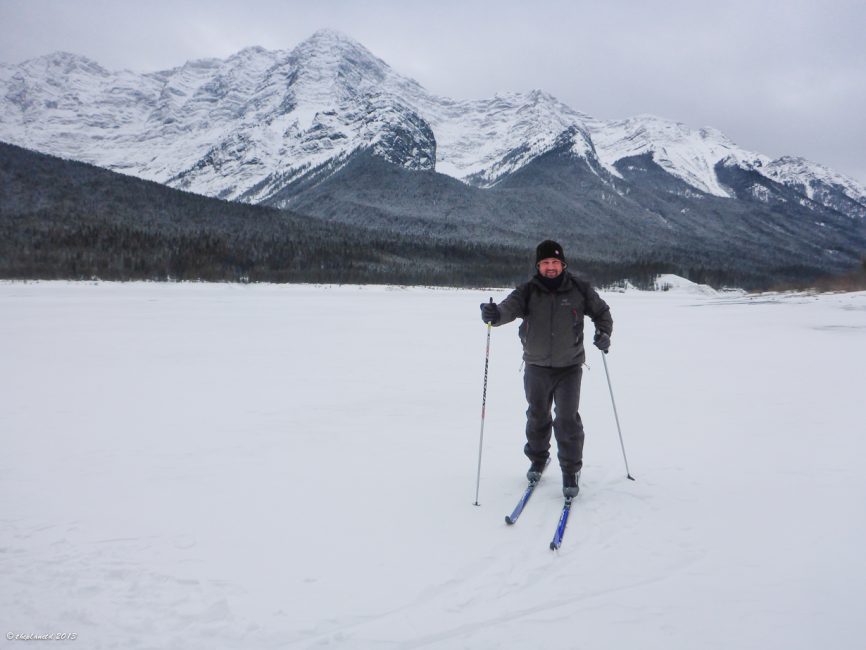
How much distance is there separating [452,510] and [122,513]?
3.17 metres

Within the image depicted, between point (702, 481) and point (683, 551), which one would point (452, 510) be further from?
point (702, 481)

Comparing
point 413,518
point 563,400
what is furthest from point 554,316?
point 413,518

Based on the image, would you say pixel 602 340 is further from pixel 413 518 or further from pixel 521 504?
pixel 413 518

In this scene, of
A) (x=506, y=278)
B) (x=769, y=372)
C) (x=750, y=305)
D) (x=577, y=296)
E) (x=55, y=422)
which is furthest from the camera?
(x=506, y=278)

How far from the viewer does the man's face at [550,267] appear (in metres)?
5.30

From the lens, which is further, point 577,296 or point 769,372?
point 769,372

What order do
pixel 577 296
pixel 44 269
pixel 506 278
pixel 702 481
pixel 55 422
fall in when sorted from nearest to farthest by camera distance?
1. pixel 577 296
2. pixel 702 481
3. pixel 55 422
4. pixel 44 269
5. pixel 506 278

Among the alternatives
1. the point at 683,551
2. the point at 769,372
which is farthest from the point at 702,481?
the point at 769,372

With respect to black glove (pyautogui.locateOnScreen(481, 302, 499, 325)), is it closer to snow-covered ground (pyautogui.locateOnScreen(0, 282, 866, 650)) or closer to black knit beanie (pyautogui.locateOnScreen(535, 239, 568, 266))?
black knit beanie (pyautogui.locateOnScreen(535, 239, 568, 266))

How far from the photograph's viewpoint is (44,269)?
8100 cm

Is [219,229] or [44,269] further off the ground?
[219,229]

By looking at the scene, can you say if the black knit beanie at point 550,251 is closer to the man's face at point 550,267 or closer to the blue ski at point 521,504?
the man's face at point 550,267

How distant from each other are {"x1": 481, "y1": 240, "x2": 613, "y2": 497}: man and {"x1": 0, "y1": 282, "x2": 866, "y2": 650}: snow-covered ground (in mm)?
718

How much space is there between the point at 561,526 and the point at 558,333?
1811 mm
